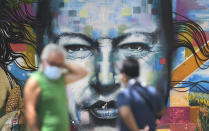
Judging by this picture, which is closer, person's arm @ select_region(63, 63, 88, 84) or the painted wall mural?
person's arm @ select_region(63, 63, 88, 84)

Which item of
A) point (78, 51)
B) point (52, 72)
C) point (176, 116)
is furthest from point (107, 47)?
point (52, 72)

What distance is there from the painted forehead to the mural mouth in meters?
1.24

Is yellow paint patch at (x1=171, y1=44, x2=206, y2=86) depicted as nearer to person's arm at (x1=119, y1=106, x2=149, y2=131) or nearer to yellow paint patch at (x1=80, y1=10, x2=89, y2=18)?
yellow paint patch at (x1=80, y1=10, x2=89, y2=18)

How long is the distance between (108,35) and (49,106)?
3.15 metres

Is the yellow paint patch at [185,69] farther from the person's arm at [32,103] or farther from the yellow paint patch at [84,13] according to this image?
the person's arm at [32,103]

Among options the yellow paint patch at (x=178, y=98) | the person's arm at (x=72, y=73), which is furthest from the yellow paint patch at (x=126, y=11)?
the person's arm at (x=72, y=73)

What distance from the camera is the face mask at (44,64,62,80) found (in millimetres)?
3324

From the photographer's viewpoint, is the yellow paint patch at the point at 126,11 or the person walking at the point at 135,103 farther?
the yellow paint patch at the point at 126,11

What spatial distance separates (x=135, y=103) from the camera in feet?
10.2

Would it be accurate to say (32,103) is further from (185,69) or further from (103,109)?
(185,69)

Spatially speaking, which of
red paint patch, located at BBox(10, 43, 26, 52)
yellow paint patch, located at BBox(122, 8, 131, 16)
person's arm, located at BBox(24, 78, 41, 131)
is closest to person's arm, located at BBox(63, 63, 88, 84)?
person's arm, located at BBox(24, 78, 41, 131)

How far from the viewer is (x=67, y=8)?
6.24 metres

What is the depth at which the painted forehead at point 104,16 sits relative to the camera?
6.23 meters

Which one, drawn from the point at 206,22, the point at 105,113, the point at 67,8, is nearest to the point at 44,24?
the point at 67,8
